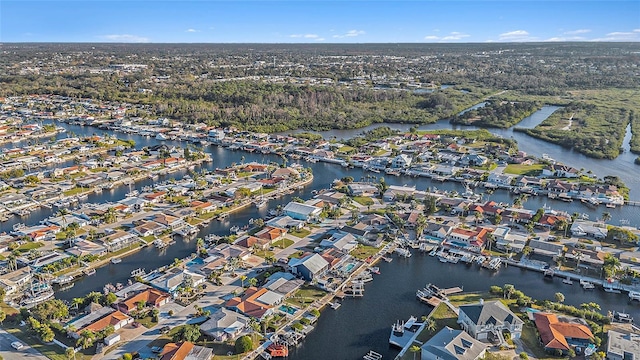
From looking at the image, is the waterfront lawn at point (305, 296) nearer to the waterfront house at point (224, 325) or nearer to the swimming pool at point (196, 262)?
the waterfront house at point (224, 325)

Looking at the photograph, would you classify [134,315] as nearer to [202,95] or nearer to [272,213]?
[272,213]

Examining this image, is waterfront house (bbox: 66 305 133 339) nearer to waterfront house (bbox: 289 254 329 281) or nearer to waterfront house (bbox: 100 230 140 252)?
waterfront house (bbox: 100 230 140 252)

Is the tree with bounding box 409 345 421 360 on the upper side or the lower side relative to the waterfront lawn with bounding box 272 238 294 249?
lower

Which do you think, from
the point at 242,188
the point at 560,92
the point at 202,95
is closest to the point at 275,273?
the point at 242,188

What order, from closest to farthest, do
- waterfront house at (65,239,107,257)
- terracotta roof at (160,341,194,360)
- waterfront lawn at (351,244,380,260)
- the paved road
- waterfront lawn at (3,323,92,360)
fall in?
terracotta roof at (160,341,194,360) < the paved road < waterfront lawn at (3,323,92,360) < waterfront house at (65,239,107,257) < waterfront lawn at (351,244,380,260)

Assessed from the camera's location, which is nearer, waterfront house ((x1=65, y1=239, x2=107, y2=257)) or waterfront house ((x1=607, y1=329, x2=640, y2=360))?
waterfront house ((x1=607, y1=329, x2=640, y2=360))

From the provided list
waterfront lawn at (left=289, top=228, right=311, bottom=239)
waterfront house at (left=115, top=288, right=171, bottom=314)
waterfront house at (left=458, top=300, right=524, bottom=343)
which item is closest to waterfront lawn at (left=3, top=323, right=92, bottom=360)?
waterfront house at (left=115, top=288, right=171, bottom=314)

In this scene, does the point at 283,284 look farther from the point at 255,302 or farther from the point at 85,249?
the point at 85,249

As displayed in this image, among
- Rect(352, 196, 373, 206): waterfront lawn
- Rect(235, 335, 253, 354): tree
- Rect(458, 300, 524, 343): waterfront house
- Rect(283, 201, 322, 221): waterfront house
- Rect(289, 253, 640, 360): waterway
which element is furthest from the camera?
Rect(352, 196, 373, 206): waterfront lawn
